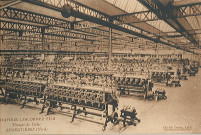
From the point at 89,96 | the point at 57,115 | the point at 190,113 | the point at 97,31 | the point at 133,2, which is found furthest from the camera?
the point at 97,31

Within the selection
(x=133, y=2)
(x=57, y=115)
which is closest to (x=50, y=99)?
(x=57, y=115)

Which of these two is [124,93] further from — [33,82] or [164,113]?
[33,82]

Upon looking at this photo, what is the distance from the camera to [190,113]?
6.65 meters

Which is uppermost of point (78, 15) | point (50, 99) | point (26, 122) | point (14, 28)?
point (14, 28)

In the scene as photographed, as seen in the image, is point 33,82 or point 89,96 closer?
point 89,96

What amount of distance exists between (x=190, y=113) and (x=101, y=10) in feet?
21.2

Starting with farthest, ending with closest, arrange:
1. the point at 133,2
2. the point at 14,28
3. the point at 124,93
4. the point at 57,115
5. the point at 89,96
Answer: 1. the point at 14,28
2. the point at 124,93
3. the point at 133,2
4. the point at 57,115
5. the point at 89,96

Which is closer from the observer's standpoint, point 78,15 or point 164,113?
point 78,15

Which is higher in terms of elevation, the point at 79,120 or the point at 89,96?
the point at 89,96

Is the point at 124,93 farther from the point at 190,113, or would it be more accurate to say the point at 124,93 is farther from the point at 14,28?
the point at 14,28

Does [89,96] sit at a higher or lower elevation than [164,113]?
higher

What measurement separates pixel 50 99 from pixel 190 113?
17.6 ft

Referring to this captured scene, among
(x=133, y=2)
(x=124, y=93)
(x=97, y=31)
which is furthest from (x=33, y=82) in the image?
(x=97, y=31)

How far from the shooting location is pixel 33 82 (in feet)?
23.2
